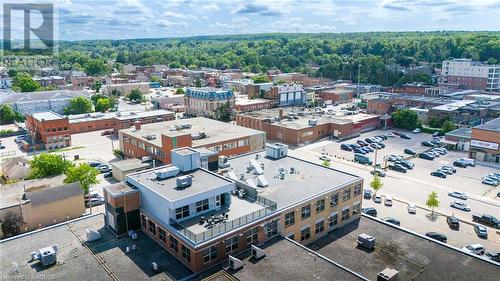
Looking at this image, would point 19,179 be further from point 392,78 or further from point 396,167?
point 392,78

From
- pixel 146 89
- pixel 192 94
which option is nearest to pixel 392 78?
pixel 192 94

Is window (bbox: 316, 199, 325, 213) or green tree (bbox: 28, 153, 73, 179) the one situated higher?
window (bbox: 316, 199, 325, 213)

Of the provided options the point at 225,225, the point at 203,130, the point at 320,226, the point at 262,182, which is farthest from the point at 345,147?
the point at 225,225

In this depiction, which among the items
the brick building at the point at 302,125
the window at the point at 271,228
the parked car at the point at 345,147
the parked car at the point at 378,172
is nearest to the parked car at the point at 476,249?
the window at the point at 271,228

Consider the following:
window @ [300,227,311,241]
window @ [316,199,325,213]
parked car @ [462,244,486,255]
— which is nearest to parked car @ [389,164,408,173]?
parked car @ [462,244,486,255]

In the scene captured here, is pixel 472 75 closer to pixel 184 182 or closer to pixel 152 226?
pixel 184 182

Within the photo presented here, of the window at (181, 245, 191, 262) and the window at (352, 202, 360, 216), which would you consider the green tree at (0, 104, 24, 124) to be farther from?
the window at (352, 202, 360, 216)
